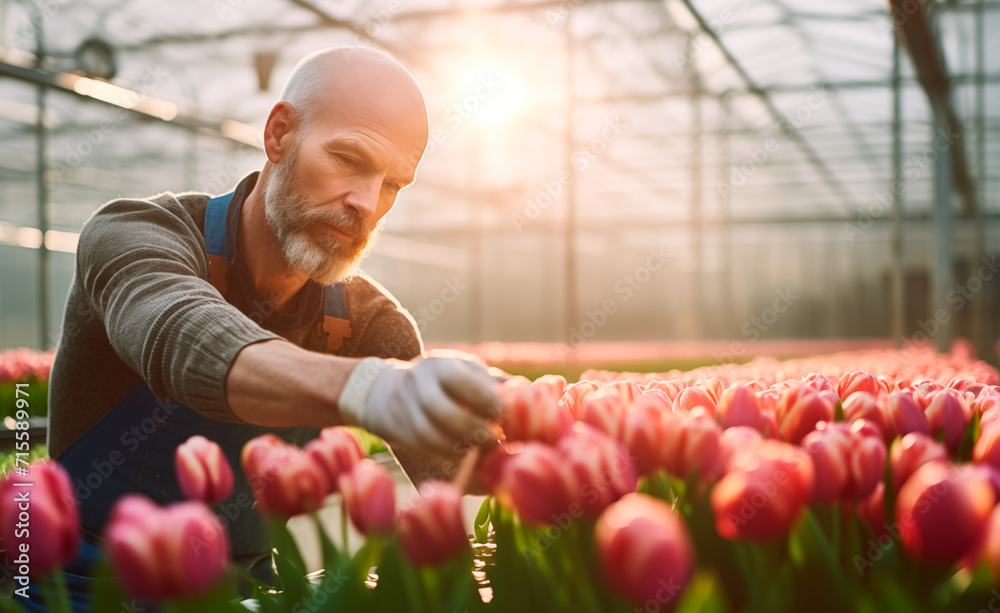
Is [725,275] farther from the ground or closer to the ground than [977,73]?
closer to the ground

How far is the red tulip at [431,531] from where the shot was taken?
0.56m

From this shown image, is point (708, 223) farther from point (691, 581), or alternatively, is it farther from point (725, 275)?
point (691, 581)

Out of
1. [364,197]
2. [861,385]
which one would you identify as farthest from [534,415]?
[364,197]

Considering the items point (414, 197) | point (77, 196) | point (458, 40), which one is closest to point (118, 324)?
point (458, 40)

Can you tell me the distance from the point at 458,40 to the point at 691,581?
25.3ft

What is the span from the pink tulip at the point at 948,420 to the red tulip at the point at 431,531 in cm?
59

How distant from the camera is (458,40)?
7707 millimetres

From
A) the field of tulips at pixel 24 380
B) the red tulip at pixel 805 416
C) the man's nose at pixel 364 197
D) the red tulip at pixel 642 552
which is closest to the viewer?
the red tulip at pixel 642 552

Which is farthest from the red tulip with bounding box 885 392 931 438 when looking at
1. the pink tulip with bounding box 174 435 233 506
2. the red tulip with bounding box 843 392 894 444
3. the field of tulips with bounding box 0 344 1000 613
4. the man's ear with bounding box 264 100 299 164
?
the man's ear with bounding box 264 100 299 164

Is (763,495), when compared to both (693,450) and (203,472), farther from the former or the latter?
(203,472)

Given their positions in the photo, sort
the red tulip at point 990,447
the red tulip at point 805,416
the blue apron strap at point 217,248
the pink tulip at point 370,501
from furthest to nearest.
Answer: the blue apron strap at point 217,248
the red tulip at point 805,416
the red tulip at point 990,447
the pink tulip at point 370,501

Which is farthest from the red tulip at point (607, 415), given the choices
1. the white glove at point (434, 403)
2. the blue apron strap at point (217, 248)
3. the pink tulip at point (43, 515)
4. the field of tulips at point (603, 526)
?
the blue apron strap at point (217, 248)

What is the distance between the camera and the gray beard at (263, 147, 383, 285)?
1.51m

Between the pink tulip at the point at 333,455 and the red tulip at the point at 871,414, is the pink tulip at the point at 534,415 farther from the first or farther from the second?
the red tulip at the point at 871,414
